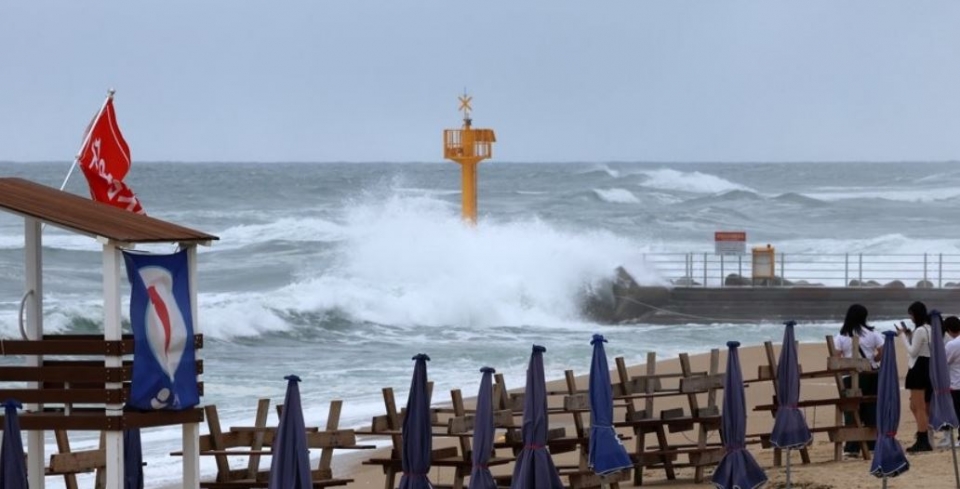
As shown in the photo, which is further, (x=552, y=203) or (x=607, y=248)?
(x=552, y=203)

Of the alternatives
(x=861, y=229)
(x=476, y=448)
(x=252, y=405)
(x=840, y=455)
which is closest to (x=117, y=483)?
(x=476, y=448)

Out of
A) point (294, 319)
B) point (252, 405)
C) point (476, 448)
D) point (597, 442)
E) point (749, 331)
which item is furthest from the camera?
point (294, 319)

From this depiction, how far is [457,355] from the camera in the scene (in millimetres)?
26719

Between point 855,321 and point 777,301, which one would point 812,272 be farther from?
point 855,321

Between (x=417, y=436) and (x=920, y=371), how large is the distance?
18.3 ft

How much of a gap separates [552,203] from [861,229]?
767 inches

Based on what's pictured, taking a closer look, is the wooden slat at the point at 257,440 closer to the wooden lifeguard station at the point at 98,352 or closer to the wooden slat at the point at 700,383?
the wooden lifeguard station at the point at 98,352

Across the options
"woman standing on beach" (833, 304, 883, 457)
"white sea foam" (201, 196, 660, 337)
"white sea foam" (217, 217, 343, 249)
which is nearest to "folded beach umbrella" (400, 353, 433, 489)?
"woman standing on beach" (833, 304, 883, 457)

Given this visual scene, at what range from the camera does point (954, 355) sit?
14.3 metres

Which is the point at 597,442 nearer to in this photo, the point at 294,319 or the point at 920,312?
the point at 920,312

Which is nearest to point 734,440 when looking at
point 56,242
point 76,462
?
point 76,462

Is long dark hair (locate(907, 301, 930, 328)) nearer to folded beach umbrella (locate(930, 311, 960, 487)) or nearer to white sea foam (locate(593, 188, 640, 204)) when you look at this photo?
folded beach umbrella (locate(930, 311, 960, 487))

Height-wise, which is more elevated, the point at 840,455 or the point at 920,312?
the point at 920,312
